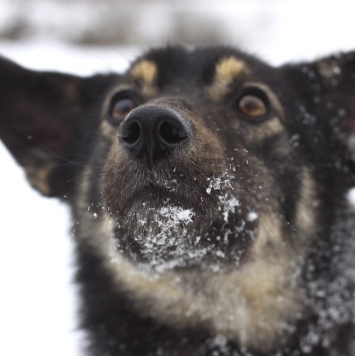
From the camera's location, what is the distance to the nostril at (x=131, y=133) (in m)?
2.26

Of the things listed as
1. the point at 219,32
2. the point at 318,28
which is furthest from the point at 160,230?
the point at 219,32

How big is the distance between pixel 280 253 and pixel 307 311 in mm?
352

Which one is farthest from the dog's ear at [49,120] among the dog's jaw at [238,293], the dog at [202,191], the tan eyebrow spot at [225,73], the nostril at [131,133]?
the nostril at [131,133]

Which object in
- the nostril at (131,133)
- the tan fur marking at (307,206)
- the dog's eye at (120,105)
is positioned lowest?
the nostril at (131,133)

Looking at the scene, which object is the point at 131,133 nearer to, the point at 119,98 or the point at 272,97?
the point at 119,98

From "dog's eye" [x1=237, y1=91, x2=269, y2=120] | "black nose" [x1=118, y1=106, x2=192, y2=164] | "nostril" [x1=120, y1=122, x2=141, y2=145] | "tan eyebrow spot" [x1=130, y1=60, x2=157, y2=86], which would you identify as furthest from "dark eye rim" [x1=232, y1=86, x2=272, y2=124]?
"nostril" [x1=120, y1=122, x2=141, y2=145]

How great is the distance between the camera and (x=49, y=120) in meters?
3.66

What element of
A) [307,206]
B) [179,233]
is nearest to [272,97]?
[307,206]

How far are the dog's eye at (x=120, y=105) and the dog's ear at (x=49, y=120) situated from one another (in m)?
0.22

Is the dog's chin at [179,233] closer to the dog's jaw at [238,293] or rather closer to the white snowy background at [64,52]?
the dog's jaw at [238,293]

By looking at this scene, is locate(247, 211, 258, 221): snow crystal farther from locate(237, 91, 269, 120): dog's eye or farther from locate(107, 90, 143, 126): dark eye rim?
locate(107, 90, 143, 126): dark eye rim

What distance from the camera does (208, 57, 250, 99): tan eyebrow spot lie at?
3.17m

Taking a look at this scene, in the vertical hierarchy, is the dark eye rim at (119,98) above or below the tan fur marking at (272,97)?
above

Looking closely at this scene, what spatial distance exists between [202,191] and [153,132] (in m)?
0.35
